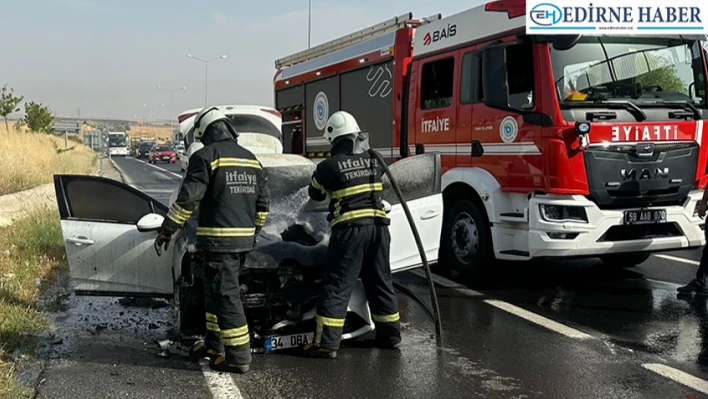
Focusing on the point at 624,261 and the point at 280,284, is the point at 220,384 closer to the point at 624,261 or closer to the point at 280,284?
the point at 280,284

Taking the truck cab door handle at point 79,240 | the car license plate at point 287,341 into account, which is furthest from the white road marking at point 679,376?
the truck cab door handle at point 79,240

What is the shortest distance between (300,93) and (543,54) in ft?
18.8

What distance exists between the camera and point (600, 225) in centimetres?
624

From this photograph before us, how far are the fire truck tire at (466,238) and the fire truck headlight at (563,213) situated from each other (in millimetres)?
880

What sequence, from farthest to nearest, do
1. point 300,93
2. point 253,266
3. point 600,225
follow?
1. point 300,93
2. point 600,225
3. point 253,266

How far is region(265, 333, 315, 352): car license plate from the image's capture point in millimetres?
4883

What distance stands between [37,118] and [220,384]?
153 feet

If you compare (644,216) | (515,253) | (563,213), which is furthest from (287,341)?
(644,216)

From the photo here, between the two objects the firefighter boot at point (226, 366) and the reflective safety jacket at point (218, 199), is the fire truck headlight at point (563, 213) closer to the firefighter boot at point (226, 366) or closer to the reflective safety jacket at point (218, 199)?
the reflective safety jacket at point (218, 199)

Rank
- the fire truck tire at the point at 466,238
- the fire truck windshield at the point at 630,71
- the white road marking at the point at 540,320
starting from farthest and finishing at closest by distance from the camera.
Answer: the fire truck tire at the point at 466,238, the fire truck windshield at the point at 630,71, the white road marking at the point at 540,320

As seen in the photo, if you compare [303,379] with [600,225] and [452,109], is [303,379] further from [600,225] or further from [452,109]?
[452,109]

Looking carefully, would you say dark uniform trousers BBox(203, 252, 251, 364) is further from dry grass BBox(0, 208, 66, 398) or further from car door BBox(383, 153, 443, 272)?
car door BBox(383, 153, 443, 272)

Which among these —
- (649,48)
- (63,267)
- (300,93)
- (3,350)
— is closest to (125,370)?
(3,350)

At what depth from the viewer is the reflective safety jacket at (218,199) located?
14.4ft
